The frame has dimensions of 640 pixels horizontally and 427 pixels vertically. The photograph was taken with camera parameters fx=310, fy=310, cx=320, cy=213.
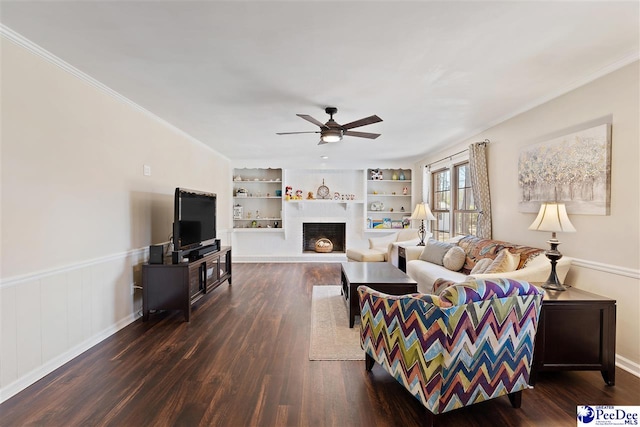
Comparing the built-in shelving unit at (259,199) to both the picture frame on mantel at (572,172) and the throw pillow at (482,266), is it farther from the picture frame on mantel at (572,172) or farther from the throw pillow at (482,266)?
the picture frame on mantel at (572,172)

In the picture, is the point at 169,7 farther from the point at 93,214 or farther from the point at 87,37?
the point at 93,214

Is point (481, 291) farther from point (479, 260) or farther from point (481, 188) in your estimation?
point (481, 188)

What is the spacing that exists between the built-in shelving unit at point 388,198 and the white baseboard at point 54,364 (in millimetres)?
5610

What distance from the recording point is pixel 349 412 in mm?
1954

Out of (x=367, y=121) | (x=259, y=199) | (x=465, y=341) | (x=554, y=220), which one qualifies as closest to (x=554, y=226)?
(x=554, y=220)

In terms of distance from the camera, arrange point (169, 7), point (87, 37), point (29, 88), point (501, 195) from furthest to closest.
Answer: point (501, 195) < point (29, 88) < point (87, 37) < point (169, 7)

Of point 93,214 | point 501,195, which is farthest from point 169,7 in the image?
point 501,195

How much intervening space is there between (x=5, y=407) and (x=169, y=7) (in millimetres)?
2706

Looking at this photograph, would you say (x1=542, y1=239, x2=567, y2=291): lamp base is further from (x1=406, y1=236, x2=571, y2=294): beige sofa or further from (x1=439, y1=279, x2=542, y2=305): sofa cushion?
(x1=439, y1=279, x2=542, y2=305): sofa cushion

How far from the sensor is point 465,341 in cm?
168

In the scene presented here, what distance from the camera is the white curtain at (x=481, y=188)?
4305 mm

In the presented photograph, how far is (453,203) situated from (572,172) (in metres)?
2.66

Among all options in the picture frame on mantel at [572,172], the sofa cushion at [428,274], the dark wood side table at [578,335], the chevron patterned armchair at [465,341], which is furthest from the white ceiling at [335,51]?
the sofa cushion at [428,274]

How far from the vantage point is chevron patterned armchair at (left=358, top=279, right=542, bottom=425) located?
1655mm
